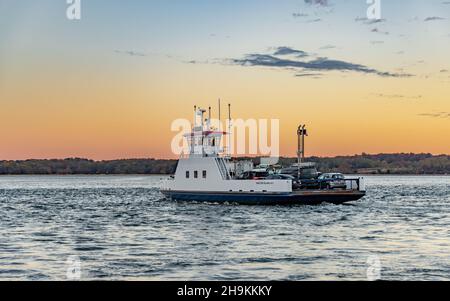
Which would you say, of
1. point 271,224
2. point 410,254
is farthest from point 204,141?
point 410,254

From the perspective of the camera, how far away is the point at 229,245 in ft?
111

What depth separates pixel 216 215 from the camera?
52688 mm

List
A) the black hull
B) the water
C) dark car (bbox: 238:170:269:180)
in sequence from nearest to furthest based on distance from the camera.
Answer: the water < the black hull < dark car (bbox: 238:170:269:180)

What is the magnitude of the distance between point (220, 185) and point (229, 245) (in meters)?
26.4

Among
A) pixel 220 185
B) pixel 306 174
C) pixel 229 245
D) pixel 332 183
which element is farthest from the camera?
pixel 306 174

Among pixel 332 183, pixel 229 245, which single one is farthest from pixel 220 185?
pixel 229 245

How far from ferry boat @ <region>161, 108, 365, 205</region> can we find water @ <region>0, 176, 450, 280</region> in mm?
1276

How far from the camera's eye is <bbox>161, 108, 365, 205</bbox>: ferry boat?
190 feet

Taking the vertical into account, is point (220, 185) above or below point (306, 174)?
below

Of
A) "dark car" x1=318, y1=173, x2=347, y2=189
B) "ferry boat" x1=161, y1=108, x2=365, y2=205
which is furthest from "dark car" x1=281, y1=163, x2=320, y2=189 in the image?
"ferry boat" x1=161, y1=108, x2=365, y2=205

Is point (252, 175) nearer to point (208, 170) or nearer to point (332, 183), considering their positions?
point (208, 170)

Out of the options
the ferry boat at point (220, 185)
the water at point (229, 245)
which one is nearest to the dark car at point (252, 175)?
the ferry boat at point (220, 185)

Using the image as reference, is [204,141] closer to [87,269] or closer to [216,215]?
[216,215]

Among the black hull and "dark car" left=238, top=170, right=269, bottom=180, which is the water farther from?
"dark car" left=238, top=170, right=269, bottom=180
